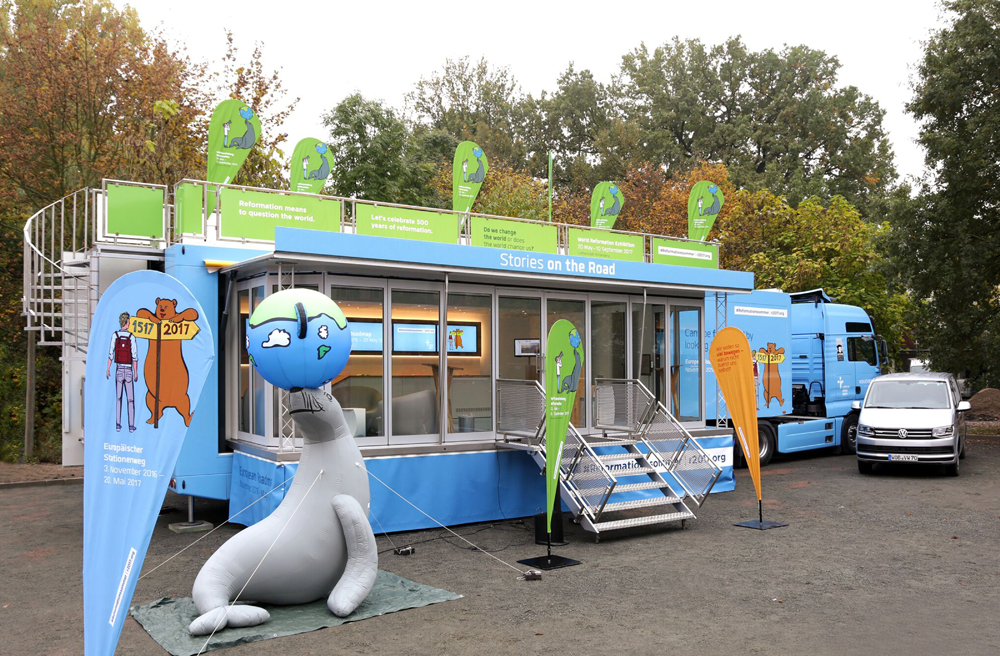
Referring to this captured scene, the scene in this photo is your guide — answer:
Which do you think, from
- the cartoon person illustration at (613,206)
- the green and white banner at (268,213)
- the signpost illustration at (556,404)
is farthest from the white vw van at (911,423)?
the green and white banner at (268,213)

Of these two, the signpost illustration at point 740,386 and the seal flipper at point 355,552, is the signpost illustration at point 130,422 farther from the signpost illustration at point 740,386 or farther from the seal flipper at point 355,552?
the signpost illustration at point 740,386

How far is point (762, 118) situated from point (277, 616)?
132 feet

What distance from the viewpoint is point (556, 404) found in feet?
28.5

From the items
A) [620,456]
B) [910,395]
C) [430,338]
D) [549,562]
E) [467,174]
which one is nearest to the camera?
[549,562]

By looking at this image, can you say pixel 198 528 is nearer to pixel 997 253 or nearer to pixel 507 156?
pixel 997 253

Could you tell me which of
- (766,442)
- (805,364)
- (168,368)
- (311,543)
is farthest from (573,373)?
(805,364)

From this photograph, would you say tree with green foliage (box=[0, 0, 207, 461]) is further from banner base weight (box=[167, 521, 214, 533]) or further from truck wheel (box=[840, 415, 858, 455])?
truck wheel (box=[840, 415, 858, 455])

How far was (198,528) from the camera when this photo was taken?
34.0ft

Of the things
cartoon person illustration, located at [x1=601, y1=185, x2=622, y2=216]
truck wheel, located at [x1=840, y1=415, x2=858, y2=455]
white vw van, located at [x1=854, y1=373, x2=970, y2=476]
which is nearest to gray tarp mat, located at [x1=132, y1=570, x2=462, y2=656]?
white vw van, located at [x1=854, y1=373, x2=970, y2=476]

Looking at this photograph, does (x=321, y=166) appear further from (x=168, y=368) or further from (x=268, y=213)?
(x=168, y=368)

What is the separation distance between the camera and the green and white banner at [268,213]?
34.9 ft

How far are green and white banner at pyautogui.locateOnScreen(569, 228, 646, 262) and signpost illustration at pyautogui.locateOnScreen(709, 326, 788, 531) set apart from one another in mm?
3377

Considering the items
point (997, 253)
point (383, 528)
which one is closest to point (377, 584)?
point (383, 528)

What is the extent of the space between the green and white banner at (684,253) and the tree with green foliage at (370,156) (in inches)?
533
